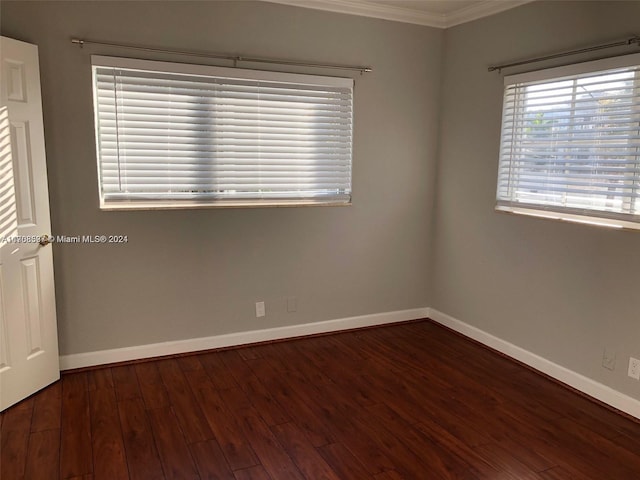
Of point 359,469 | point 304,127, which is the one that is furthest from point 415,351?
point 304,127

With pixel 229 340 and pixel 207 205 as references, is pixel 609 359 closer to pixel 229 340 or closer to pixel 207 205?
pixel 229 340

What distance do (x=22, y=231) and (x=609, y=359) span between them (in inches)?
142

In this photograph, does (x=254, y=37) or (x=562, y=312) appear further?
(x=254, y=37)

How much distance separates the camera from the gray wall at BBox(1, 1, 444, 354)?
10.3 feet

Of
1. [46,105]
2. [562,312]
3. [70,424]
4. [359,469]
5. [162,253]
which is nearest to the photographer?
[359,469]

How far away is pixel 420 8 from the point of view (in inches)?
153

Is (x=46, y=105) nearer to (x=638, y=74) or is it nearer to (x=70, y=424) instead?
(x=70, y=424)

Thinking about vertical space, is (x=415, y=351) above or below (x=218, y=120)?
below

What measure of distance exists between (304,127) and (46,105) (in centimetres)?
178

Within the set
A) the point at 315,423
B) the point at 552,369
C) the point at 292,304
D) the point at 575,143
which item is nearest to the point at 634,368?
the point at 552,369

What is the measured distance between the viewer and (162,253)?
3.50 meters

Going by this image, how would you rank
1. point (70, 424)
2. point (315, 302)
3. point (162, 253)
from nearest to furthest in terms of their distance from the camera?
point (70, 424) → point (162, 253) → point (315, 302)

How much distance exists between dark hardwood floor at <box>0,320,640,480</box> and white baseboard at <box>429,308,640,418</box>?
8 centimetres

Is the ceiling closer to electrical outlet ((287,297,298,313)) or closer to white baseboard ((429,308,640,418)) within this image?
electrical outlet ((287,297,298,313))
